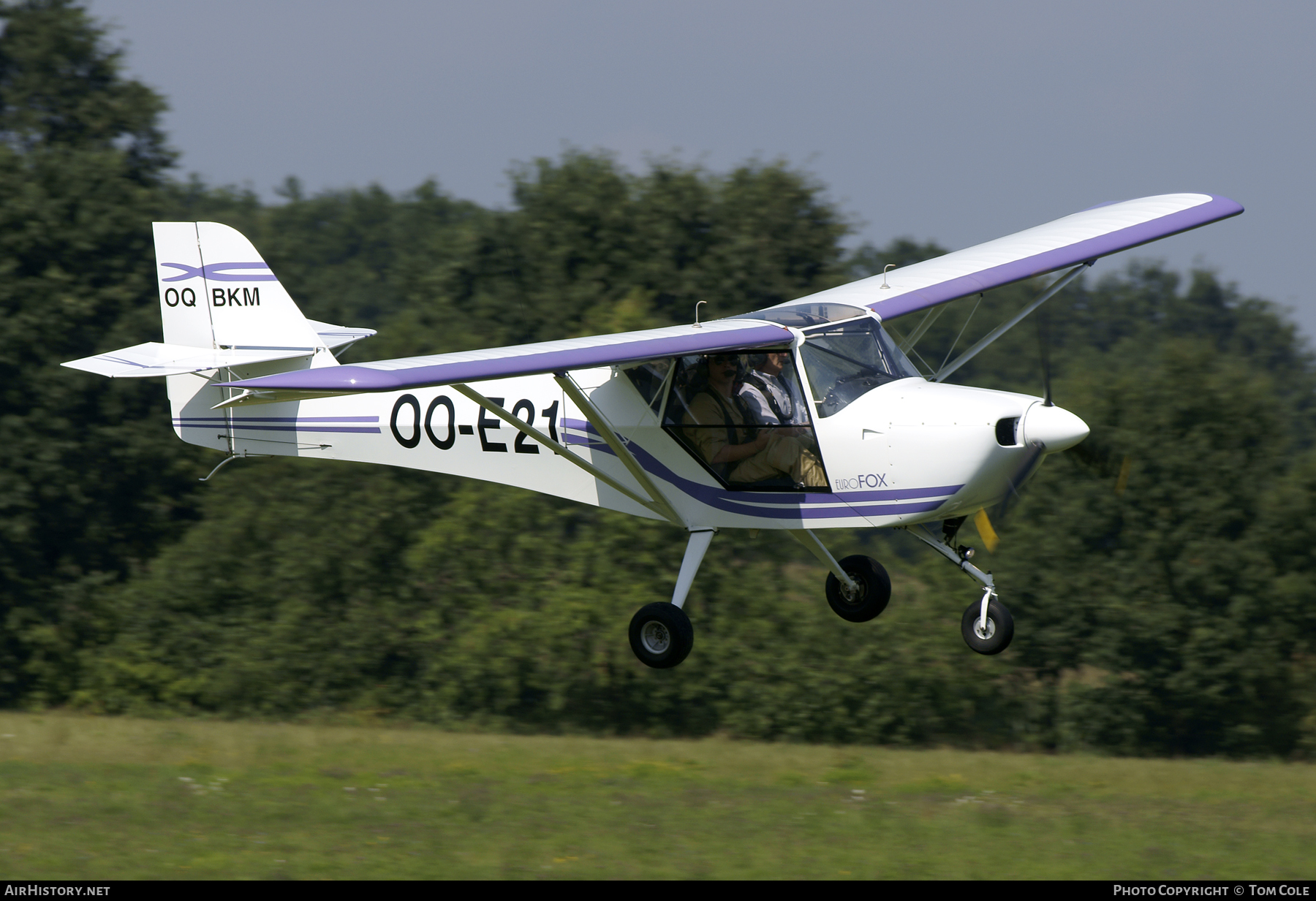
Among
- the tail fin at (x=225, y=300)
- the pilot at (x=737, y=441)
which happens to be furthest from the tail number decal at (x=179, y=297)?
the pilot at (x=737, y=441)

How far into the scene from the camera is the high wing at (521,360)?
848cm

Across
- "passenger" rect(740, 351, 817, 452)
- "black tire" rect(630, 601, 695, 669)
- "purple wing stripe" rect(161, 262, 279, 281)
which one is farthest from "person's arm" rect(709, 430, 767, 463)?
"purple wing stripe" rect(161, 262, 279, 281)

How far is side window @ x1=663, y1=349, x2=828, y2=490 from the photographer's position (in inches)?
407

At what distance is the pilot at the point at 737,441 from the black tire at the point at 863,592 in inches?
65.3

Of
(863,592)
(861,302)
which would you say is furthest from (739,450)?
(863,592)

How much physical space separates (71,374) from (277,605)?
24.1ft

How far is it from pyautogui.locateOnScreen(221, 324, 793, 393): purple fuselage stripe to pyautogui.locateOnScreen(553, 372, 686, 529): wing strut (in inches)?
27.7

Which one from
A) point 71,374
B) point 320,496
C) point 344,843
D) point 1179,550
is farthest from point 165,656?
point 1179,550

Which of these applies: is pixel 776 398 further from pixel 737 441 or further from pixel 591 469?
pixel 591 469

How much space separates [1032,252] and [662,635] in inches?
203

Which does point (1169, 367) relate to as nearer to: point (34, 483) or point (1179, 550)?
point (1179, 550)

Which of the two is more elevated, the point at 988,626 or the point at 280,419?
the point at 280,419

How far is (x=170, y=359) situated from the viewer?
13055mm

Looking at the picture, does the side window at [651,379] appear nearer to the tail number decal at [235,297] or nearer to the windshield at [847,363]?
the windshield at [847,363]
